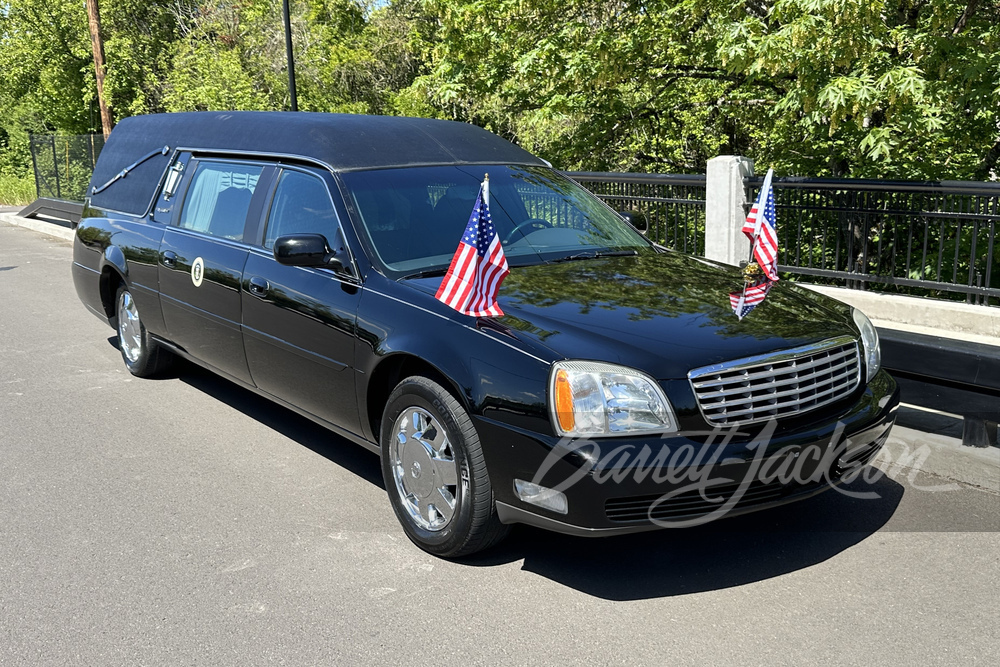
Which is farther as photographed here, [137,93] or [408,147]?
[137,93]

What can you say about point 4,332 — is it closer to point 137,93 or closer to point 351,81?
point 351,81

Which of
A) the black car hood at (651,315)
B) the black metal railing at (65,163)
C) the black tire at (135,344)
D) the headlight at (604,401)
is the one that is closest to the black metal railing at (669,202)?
the black tire at (135,344)

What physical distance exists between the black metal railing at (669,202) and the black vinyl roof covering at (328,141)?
4.64 meters

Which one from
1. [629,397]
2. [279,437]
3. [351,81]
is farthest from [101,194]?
[351,81]

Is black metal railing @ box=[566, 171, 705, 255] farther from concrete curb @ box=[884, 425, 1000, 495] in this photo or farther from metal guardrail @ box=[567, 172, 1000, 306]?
concrete curb @ box=[884, 425, 1000, 495]

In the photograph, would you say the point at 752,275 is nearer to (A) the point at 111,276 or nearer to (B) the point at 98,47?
(A) the point at 111,276

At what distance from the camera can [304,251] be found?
4.62 metres

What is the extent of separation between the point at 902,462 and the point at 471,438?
2.73 m

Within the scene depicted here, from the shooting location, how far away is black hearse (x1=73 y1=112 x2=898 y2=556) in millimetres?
3705

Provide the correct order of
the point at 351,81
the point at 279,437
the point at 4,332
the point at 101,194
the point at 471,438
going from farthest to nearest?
the point at 351,81 → the point at 4,332 → the point at 101,194 → the point at 279,437 → the point at 471,438

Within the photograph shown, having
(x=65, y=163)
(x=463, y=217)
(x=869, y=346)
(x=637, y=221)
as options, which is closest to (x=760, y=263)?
(x=637, y=221)

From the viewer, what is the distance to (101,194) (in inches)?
309

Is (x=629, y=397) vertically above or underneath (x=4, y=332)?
above

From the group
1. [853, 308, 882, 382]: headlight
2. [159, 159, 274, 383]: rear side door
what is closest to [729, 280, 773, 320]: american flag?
[853, 308, 882, 382]: headlight
